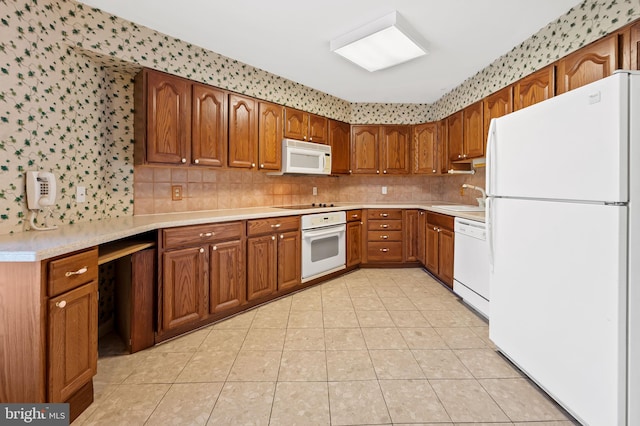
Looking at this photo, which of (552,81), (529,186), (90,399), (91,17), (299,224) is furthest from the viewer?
(299,224)

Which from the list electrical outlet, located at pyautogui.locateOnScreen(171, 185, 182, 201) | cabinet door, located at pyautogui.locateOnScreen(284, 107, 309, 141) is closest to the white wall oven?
cabinet door, located at pyautogui.locateOnScreen(284, 107, 309, 141)

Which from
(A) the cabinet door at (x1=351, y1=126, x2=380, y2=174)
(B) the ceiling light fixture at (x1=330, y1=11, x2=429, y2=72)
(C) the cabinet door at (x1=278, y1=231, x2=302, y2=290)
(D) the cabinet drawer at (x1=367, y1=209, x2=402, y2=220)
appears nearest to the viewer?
(B) the ceiling light fixture at (x1=330, y1=11, x2=429, y2=72)

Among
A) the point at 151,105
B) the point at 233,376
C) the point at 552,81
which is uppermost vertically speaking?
the point at 552,81

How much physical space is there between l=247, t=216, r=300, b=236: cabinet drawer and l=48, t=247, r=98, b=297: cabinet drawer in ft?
4.16

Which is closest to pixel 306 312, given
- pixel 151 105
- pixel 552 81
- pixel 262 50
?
pixel 151 105

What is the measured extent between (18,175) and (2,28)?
807mm

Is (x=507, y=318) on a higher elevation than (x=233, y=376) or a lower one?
higher

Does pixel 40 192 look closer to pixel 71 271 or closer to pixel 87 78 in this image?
pixel 71 271

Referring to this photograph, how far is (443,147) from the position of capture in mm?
3949

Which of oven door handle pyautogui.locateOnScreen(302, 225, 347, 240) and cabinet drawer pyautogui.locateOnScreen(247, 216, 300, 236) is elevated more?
cabinet drawer pyautogui.locateOnScreen(247, 216, 300, 236)

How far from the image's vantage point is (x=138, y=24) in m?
2.25

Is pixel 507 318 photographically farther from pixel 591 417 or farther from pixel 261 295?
pixel 261 295

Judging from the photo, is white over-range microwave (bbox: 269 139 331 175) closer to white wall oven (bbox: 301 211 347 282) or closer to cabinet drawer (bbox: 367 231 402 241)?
white wall oven (bbox: 301 211 347 282)

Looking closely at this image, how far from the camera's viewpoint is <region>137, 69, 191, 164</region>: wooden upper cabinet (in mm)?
2297
